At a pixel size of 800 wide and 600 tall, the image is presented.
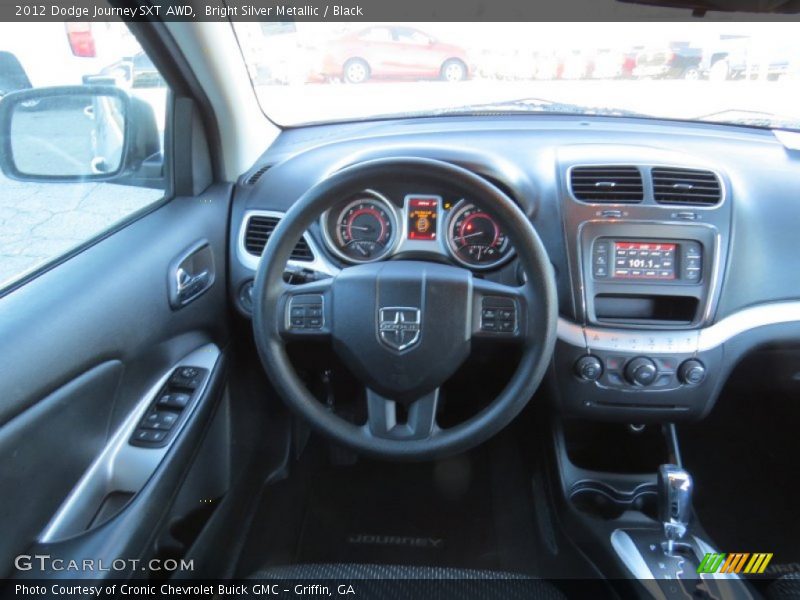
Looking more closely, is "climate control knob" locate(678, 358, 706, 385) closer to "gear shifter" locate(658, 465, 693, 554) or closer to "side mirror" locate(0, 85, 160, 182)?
"gear shifter" locate(658, 465, 693, 554)

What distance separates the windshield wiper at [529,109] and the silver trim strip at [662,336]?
911 millimetres

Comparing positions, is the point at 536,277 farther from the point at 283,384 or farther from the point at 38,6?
the point at 38,6

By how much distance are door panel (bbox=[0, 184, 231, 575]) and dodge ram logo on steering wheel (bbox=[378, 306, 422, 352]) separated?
2.24ft

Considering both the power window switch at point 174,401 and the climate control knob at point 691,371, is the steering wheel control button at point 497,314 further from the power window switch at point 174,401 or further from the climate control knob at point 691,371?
the power window switch at point 174,401

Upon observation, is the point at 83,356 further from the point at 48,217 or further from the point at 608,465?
the point at 608,465

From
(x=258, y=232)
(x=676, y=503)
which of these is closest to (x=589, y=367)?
(x=676, y=503)

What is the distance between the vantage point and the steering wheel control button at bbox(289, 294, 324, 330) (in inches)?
68.0

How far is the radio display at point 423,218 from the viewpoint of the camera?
6.47 ft

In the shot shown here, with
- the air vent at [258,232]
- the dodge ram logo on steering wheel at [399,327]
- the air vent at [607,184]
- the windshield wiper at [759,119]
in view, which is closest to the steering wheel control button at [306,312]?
the dodge ram logo on steering wheel at [399,327]

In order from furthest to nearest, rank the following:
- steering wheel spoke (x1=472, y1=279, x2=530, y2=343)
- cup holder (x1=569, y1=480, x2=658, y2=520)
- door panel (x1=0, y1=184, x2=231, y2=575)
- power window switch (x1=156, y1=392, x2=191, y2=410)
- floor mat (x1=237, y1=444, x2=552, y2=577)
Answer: floor mat (x1=237, y1=444, x2=552, y2=577) → cup holder (x1=569, y1=480, x2=658, y2=520) → power window switch (x1=156, y1=392, x2=191, y2=410) → steering wheel spoke (x1=472, y1=279, x2=530, y2=343) → door panel (x1=0, y1=184, x2=231, y2=575)

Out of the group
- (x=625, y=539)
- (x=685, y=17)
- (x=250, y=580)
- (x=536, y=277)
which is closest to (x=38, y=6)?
(x=536, y=277)

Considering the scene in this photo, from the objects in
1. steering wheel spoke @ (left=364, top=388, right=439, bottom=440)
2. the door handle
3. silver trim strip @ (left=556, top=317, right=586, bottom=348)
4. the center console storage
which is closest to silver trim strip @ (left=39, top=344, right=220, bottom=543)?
the door handle

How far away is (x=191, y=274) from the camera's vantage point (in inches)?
82.1

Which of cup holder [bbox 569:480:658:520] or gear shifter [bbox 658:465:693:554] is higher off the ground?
gear shifter [bbox 658:465:693:554]
